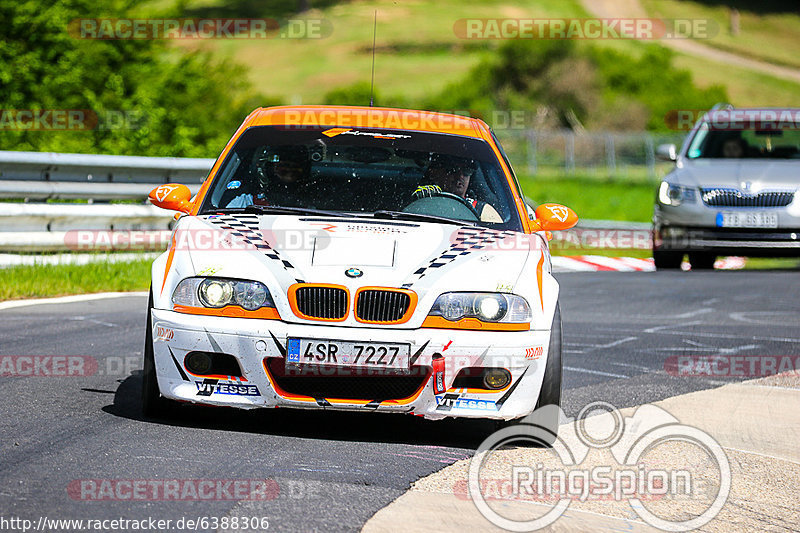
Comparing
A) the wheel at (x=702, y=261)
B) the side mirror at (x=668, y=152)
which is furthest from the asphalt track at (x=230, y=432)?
the wheel at (x=702, y=261)

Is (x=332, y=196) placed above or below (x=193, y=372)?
above

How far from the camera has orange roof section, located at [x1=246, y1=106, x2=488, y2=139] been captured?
702 centimetres

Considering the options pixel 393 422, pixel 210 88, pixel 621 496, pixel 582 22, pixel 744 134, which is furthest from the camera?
pixel 582 22

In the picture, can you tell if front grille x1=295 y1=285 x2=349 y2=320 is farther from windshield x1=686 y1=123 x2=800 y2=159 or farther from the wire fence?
the wire fence

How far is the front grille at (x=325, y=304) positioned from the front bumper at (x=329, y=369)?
0.22ft

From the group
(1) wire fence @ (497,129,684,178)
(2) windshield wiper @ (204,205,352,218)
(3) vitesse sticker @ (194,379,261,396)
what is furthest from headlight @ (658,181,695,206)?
(1) wire fence @ (497,129,684,178)

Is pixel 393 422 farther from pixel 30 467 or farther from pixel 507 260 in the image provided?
pixel 30 467

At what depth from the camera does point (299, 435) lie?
5.70 meters

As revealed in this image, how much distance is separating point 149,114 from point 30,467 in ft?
55.6

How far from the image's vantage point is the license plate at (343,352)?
5375 millimetres

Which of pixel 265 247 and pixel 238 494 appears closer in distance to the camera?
pixel 238 494

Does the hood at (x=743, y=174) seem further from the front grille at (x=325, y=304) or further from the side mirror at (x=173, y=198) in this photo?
the front grille at (x=325, y=304)

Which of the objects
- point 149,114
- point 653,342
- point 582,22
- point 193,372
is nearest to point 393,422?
Result: point 193,372

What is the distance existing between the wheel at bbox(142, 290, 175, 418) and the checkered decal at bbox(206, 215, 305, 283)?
0.49 metres
